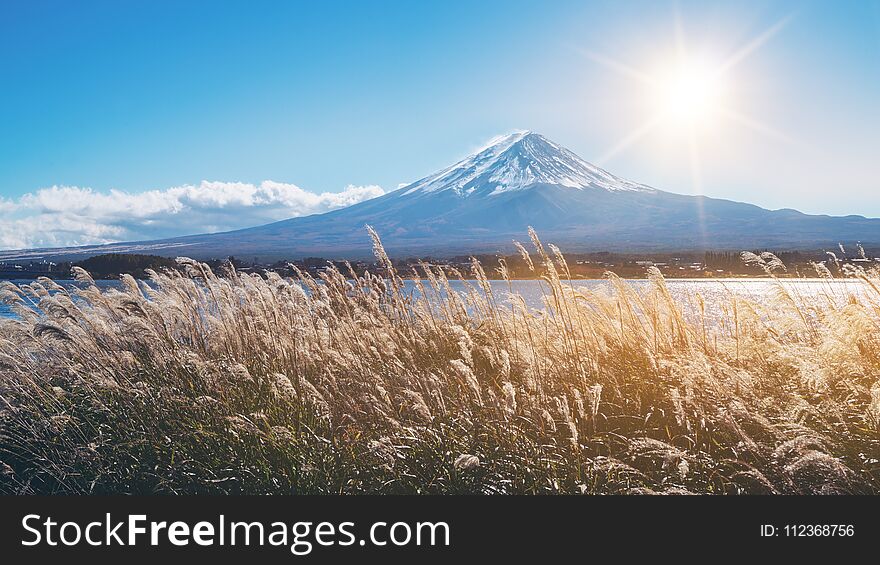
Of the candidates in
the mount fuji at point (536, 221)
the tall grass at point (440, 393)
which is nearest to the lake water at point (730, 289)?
the tall grass at point (440, 393)

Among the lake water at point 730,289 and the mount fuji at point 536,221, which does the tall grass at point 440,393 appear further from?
the mount fuji at point 536,221

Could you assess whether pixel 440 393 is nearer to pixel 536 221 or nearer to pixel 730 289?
pixel 730 289

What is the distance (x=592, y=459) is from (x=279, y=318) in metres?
3.46

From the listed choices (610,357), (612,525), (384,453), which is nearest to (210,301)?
(384,453)

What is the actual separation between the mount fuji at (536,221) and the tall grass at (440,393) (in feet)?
380

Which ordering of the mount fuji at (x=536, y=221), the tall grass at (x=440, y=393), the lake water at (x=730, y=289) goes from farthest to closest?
the mount fuji at (x=536, y=221), the lake water at (x=730, y=289), the tall grass at (x=440, y=393)

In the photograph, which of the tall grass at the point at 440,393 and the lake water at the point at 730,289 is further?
the lake water at the point at 730,289

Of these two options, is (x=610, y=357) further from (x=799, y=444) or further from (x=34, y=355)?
(x=34, y=355)

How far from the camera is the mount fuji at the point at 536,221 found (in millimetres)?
132250

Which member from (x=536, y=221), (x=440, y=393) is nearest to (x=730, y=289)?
(x=440, y=393)

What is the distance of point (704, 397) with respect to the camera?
12.1 feet

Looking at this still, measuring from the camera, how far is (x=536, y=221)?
556 ft

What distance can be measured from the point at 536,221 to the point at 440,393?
169 m

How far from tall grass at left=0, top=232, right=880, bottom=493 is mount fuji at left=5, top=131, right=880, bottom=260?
116 metres
